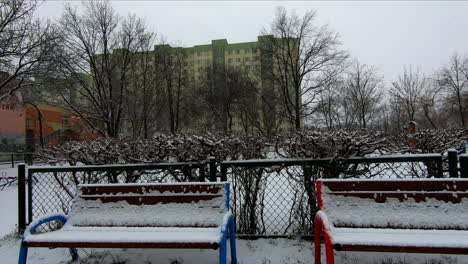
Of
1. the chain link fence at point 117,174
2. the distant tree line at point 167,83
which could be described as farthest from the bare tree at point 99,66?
the chain link fence at point 117,174

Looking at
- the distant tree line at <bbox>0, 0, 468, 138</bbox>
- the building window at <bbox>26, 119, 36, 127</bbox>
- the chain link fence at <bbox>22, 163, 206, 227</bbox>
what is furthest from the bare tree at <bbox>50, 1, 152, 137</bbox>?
the building window at <bbox>26, 119, 36, 127</bbox>

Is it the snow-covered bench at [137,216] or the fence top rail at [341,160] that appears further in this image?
the fence top rail at [341,160]

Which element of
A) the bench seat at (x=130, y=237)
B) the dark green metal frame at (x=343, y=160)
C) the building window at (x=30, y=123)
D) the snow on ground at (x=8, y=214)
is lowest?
the snow on ground at (x=8, y=214)

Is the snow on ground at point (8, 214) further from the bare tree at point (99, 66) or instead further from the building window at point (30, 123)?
the building window at point (30, 123)

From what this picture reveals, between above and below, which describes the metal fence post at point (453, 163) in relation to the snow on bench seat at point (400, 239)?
above

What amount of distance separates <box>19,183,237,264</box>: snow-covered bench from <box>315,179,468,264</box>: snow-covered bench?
0.99 metres

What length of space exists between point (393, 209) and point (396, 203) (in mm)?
65

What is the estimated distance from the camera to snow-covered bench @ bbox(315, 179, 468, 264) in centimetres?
229

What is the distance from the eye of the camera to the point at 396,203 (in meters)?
2.51

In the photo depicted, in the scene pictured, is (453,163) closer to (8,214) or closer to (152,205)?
(152,205)

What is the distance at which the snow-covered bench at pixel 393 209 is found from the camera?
7.50 ft

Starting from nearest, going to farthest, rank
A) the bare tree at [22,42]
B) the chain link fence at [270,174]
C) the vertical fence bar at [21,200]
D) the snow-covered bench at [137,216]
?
the snow-covered bench at [137,216]
the chain link fence at [270,174]
the vertical fence bar at [21,200]
the bare tree at [22,42]

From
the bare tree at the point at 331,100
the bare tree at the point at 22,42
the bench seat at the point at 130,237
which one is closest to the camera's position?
the bench seat at the point at 130,237

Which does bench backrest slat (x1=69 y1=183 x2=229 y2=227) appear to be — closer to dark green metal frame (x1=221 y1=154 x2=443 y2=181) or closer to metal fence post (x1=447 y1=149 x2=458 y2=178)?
dark green metal frame (x1=221 y1=154 x2=443 y2=181)
